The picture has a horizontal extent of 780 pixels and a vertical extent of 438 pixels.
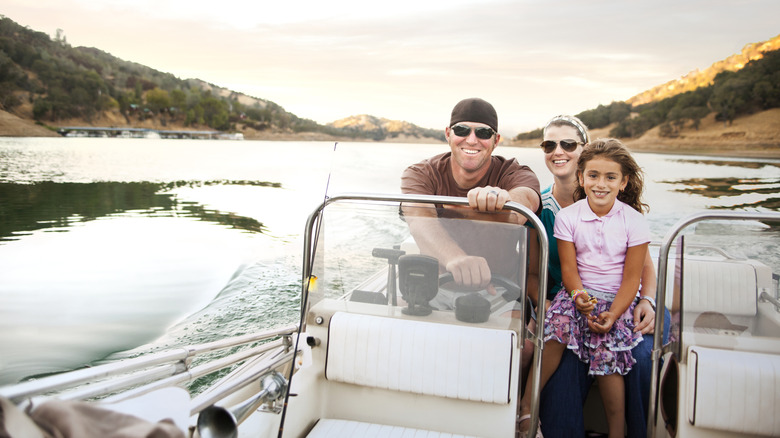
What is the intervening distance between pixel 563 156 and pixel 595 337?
1180 mm

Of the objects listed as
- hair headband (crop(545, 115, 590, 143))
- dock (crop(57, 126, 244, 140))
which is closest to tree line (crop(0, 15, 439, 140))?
dock (crop(57, 126, 244, 140))

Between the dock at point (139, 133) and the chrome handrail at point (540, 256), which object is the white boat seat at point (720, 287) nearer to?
the chrome handrail at point (540, 256)

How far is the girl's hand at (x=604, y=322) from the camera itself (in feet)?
6.86

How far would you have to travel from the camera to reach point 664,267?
202 centimetres

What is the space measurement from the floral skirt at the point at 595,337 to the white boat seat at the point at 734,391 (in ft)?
0.83

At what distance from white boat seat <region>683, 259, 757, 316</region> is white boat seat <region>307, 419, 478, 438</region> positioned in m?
1.07

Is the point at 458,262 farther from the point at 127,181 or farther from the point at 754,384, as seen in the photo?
the point at 127,181

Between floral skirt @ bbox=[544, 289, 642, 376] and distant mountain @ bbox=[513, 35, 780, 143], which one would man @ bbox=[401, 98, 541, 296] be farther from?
distant mountain @ bbox=[513, 35, 780, 143]

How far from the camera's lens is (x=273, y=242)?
44.5 feet

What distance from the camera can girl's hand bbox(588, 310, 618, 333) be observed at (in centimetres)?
209

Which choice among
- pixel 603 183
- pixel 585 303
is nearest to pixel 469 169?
pixel 603 183

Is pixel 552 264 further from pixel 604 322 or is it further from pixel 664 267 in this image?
pixel 664 267

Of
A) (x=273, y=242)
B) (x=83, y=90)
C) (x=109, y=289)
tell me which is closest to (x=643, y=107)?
(x=273, y=242)

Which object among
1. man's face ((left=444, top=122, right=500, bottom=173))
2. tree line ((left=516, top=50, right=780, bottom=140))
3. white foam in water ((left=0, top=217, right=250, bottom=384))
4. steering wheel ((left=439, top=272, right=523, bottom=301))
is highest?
tree line ((left=516, top=50, right=780, bottom=140))
